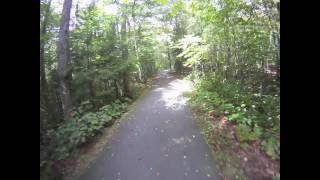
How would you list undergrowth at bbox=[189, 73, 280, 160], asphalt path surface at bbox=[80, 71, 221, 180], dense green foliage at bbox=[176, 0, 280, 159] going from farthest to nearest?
dense green foliage at bbox=[176, 0, 280, 159]
undergrowth at bbox=[189, 73, 280, 160]
asphalt path surface at bbox=[80, 71, 221, 180]

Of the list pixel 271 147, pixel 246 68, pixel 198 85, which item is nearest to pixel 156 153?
pixel 271 147

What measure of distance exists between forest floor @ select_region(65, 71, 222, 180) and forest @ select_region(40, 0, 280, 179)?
1.47ft

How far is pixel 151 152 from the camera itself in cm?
679

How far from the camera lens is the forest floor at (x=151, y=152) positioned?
19.0 feet

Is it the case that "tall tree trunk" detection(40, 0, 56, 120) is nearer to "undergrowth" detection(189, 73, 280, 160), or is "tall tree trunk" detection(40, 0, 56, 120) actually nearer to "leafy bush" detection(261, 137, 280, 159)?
"undergrowth" detection(189, 73, 280, 160)

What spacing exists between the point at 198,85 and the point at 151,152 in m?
6.70

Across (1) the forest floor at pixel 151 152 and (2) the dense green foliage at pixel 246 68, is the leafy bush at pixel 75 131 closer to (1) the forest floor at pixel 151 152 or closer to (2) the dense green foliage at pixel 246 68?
(1) the forest floor at pixel 151 152

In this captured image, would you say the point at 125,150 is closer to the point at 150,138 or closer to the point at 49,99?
the point at 150,138

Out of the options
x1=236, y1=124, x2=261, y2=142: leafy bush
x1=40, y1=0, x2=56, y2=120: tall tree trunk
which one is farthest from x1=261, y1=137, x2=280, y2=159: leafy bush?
x1=40, y1=0, x2=56, y2=120: tall tree trunk

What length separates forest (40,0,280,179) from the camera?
646 cm

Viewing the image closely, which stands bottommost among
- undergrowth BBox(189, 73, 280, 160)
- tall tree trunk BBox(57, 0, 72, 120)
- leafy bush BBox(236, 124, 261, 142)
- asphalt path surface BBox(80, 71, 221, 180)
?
asphalt path surface BBox(80, 71, 221, 180)

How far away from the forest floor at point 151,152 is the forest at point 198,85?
448mm

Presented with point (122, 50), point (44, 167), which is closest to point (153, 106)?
point (122, 50)
